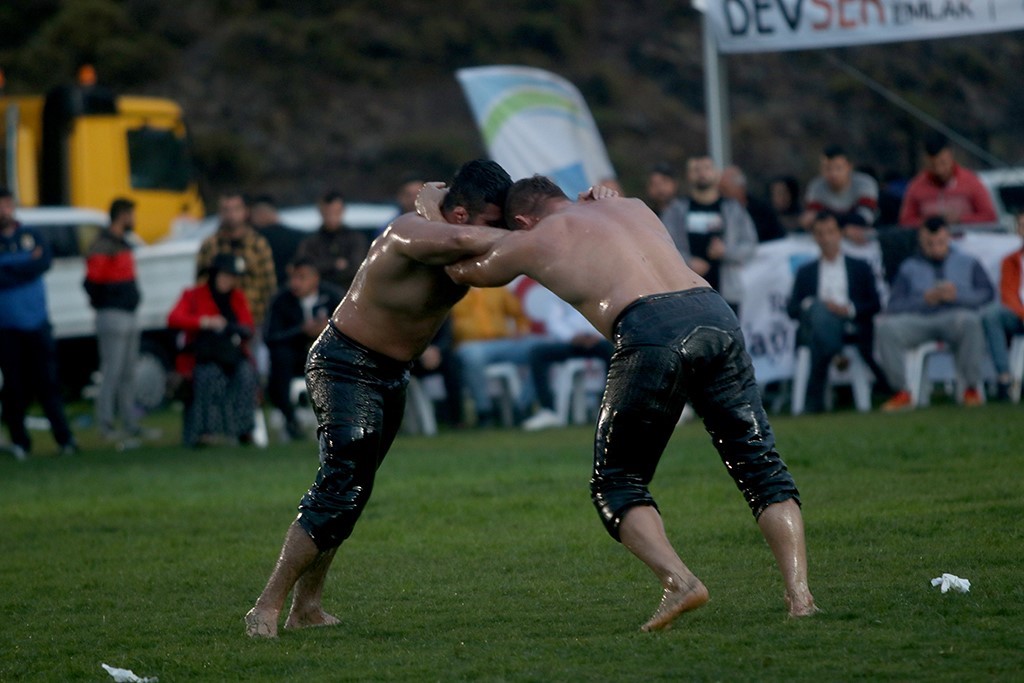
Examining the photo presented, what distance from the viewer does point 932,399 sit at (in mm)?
14586

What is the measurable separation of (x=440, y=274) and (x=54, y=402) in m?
8.45

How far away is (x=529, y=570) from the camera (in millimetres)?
7262

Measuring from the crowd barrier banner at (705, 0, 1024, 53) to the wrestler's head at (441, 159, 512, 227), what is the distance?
30.4ft

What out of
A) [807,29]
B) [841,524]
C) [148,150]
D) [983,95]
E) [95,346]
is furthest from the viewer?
[983,95]

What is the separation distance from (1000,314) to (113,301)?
759 centimetres

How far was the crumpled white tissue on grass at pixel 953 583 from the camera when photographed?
5.97 m

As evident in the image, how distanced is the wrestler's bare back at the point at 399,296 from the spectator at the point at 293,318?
7.54 m

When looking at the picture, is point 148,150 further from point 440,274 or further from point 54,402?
point 440,274

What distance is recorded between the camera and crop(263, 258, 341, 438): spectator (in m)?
13.9

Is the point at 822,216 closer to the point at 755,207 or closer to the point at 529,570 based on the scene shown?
the point at 755,207

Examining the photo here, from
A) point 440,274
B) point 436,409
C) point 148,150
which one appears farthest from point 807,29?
point 148,150

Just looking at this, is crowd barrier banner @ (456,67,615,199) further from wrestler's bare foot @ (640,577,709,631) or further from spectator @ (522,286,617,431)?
wrestler's bare foot @ (640,577,709,631)

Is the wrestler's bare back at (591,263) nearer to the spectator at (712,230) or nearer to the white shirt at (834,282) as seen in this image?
the spectator at (712,230)

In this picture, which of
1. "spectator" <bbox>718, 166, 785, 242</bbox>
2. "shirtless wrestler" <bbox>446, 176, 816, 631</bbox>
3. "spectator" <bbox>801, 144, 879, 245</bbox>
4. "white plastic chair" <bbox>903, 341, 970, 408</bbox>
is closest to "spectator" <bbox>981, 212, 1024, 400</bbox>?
"white plastic chair" <bbox>903, 341, 970, 408</bbox>
